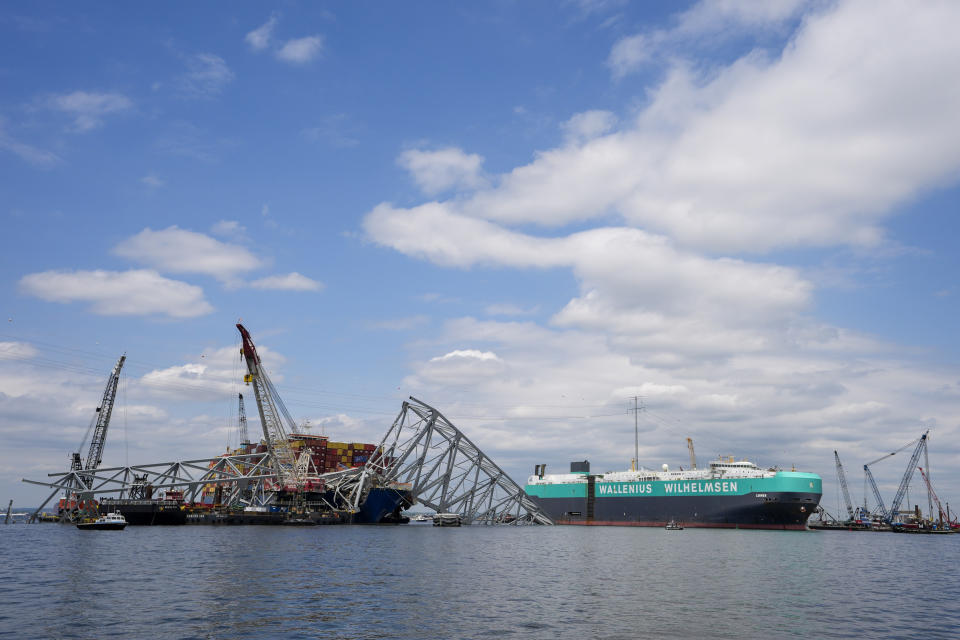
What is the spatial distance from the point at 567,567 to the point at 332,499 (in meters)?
84.4

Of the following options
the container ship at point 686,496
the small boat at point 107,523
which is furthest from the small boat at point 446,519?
the small boat at point 107,523

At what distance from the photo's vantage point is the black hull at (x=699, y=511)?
12273cm

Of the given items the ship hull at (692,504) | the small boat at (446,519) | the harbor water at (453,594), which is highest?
the ship hull at (692,504)

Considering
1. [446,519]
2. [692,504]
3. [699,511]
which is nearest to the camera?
[699,511]

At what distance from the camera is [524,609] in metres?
36.3

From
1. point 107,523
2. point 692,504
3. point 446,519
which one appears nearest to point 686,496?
point 692,504

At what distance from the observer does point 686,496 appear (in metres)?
132

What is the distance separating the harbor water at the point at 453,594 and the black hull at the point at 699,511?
167 feet

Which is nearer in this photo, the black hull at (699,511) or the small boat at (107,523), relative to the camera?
the small boat at (107,523)

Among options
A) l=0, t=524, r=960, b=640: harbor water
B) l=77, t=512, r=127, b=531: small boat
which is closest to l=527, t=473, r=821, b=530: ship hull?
l=0, t=524, r=960, b=640: harbor water

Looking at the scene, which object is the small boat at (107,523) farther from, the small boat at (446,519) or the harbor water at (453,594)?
the small boat at (446,519)

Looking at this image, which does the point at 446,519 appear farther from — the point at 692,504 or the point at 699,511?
the point at 699,511

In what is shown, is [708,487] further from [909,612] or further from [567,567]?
[909,612]

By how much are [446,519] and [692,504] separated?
4909 centimetres
